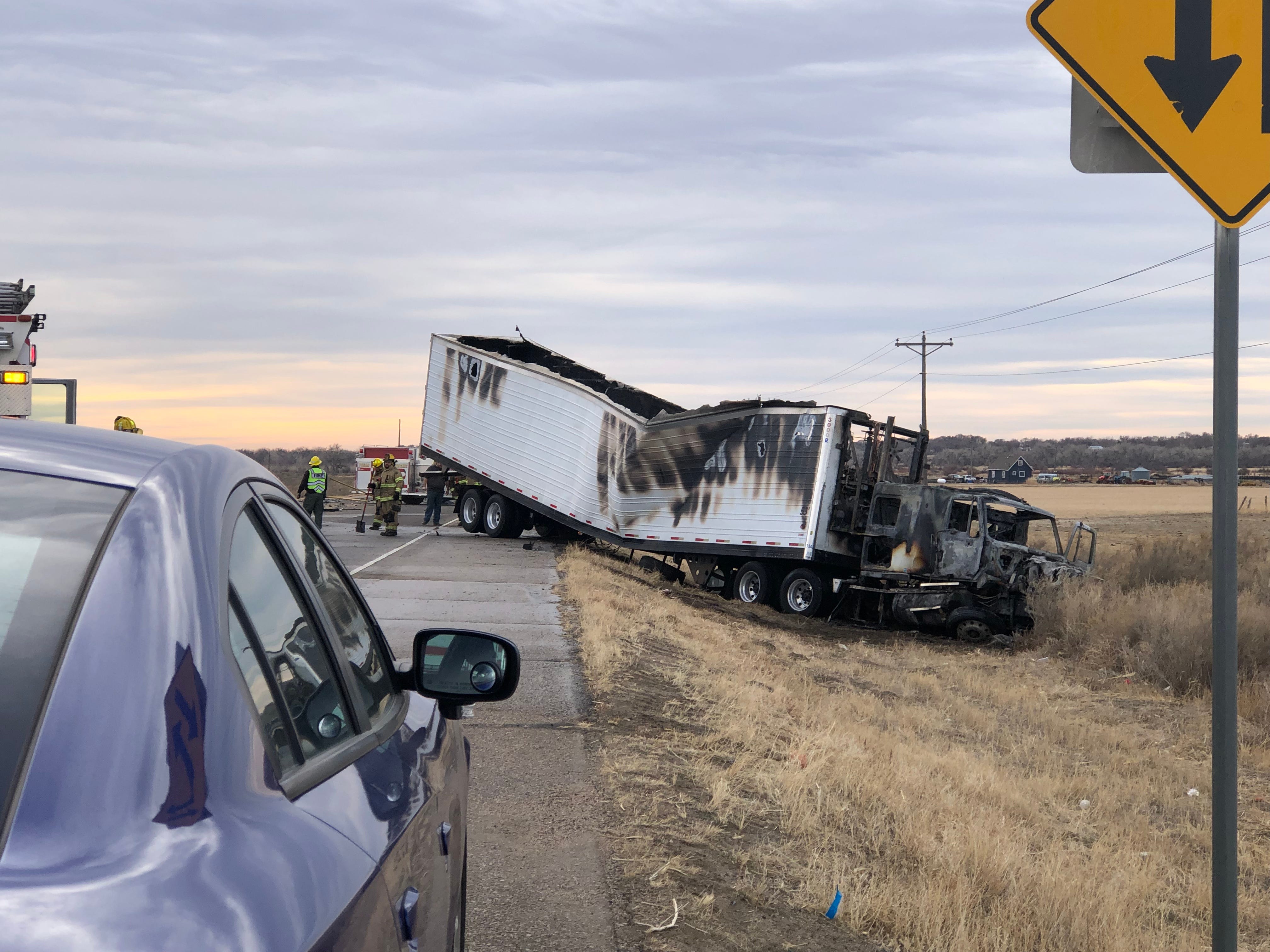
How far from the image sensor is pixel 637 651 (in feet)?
37.4

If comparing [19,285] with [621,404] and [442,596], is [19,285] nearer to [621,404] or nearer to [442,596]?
[442,596]

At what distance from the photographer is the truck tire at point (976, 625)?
1870 cm

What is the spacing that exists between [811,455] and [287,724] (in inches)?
→ 761

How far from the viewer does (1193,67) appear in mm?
3150

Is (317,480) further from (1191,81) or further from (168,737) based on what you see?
(168,737)

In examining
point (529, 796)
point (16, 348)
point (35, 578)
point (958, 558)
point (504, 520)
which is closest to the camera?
point (35, 578)

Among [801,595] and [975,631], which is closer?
[975,631]

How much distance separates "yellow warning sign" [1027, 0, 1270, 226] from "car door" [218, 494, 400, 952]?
241 cm

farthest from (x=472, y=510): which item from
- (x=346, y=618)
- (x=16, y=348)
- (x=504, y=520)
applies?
(x=346, y=618)

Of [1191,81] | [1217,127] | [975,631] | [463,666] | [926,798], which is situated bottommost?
[975,631]

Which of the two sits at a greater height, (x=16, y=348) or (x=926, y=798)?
(x=16, y=348)

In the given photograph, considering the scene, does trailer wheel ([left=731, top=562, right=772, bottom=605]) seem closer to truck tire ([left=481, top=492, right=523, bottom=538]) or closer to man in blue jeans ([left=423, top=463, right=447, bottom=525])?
truck tire ([left=481, top=492, right=523, bottom=538])

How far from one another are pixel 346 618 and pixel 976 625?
1704 centimetres

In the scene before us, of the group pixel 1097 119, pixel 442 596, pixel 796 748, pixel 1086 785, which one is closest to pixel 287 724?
pixel 1097 119
